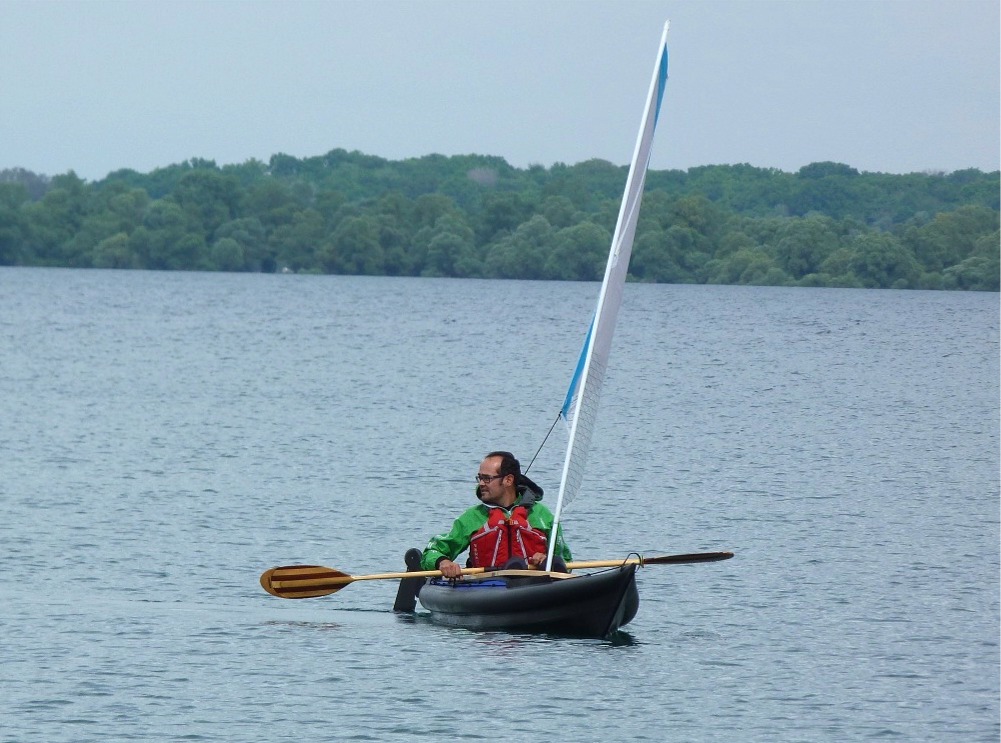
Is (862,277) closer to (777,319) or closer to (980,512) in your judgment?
(777,319)

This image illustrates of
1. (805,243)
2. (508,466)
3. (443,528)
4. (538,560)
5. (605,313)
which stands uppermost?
(805,243)

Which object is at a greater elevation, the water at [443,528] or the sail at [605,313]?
the sail at [605,313]

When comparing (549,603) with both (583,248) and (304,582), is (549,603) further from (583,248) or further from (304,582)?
(583,248)

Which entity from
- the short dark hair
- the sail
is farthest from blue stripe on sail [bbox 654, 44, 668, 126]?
the short dark hair

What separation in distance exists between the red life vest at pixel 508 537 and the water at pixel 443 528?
0.86m

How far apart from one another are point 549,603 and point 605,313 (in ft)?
10.1

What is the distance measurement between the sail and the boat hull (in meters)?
0.44

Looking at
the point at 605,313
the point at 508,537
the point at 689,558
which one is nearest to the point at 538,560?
the point at 508,537

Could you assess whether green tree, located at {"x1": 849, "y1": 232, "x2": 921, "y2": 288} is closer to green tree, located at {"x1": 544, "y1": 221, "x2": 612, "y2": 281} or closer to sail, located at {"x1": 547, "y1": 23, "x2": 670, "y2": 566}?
green tree, located at {"x1": 544, "y1": 221, "x2": 612, "y2": 281}

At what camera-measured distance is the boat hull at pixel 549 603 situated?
18.8 m

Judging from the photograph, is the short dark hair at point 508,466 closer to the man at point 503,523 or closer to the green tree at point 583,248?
the man at point 503,523

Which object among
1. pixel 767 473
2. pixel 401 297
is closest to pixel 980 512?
pixel 767 473

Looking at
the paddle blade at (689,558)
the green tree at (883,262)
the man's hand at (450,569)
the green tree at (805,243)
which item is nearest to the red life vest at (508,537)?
the man's hand at (450,569)

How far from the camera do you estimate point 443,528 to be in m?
29.9
